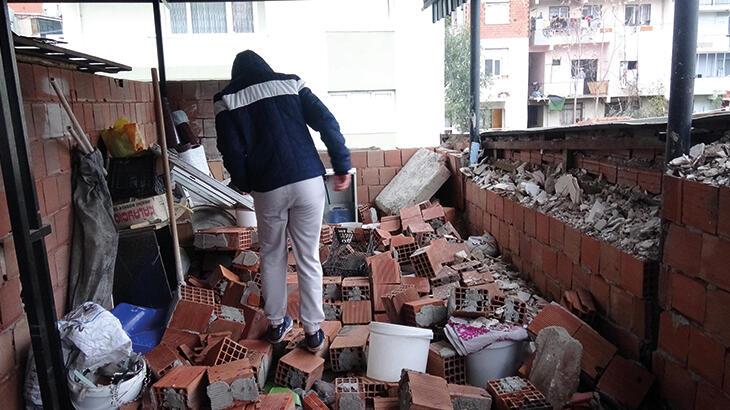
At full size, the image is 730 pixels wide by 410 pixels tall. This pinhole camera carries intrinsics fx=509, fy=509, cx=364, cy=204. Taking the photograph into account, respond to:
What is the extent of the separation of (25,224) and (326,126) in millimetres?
1385

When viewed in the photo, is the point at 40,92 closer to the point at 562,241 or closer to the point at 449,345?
the point at 449,345

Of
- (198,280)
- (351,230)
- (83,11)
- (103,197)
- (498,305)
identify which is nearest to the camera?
(498,305)

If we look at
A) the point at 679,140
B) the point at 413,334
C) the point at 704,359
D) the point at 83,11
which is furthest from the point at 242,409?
the point at 83,11

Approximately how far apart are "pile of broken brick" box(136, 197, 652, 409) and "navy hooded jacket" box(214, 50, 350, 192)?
0.96 m

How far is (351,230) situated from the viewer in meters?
4.92

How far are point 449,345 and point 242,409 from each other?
1099 mm

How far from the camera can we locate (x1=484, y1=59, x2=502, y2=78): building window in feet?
68.1

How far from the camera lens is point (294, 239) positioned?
9.07 ft

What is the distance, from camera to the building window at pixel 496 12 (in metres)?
21.6

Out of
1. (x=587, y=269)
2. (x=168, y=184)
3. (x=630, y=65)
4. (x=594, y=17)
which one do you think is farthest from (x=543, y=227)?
(x=594, y=17)

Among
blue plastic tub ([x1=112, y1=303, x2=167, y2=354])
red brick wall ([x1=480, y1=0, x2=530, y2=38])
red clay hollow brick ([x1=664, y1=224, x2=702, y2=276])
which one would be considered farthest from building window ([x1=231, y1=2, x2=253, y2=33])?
red brick wall ([x1=480, y1=0, x2=530, y2=38])

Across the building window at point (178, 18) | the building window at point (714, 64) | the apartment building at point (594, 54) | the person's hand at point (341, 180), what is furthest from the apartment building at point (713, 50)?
the person's hand at point (341, 180)

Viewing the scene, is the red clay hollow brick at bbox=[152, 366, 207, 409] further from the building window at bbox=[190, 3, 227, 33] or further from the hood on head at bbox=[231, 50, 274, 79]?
the building window at bbox=[190, 3, 227, 33]

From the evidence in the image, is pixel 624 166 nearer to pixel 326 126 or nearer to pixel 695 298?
pixel 695 298
